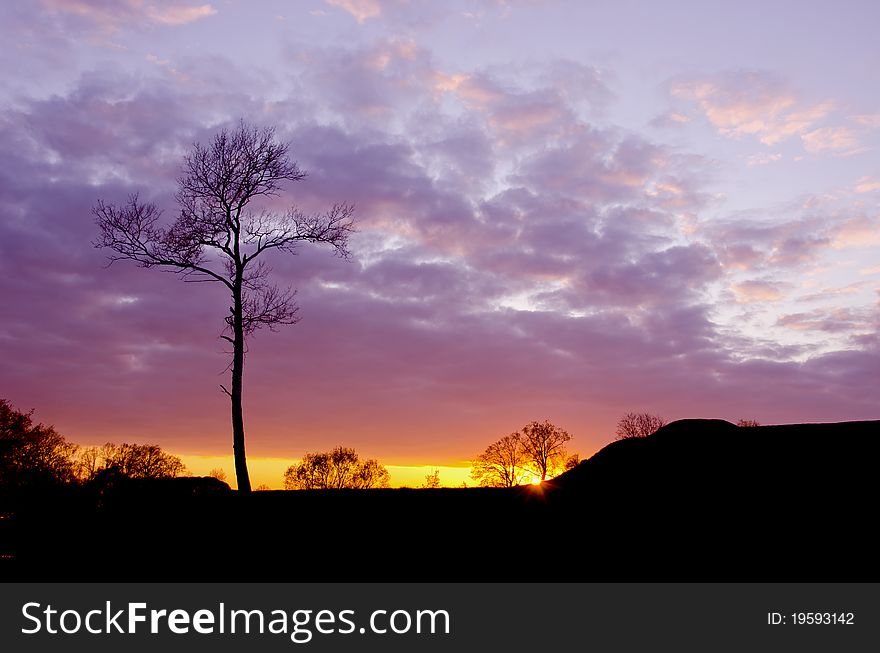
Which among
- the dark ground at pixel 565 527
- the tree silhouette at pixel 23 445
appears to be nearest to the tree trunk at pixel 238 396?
the dark ground at pixel 565 527

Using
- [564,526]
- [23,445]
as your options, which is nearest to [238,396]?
[564,526]

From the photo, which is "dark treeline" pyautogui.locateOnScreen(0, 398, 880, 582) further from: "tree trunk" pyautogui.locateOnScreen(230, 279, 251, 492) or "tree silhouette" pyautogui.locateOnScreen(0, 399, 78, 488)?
"tree silhouette" pyautogui.locateOnScreen(0, 399, 78, 488)

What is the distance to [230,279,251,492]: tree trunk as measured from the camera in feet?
76.2

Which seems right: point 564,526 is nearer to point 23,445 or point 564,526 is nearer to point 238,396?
point 238,396

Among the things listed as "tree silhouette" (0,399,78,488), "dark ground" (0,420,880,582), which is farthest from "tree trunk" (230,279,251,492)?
"tree silhouette" (0,399,78,488)

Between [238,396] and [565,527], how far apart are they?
1464 centimetres

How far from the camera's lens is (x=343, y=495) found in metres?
16.8

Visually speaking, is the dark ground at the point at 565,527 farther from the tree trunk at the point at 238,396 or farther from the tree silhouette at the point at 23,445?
the tree silhouette at the point at 23,445

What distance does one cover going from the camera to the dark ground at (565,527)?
38.5ft
